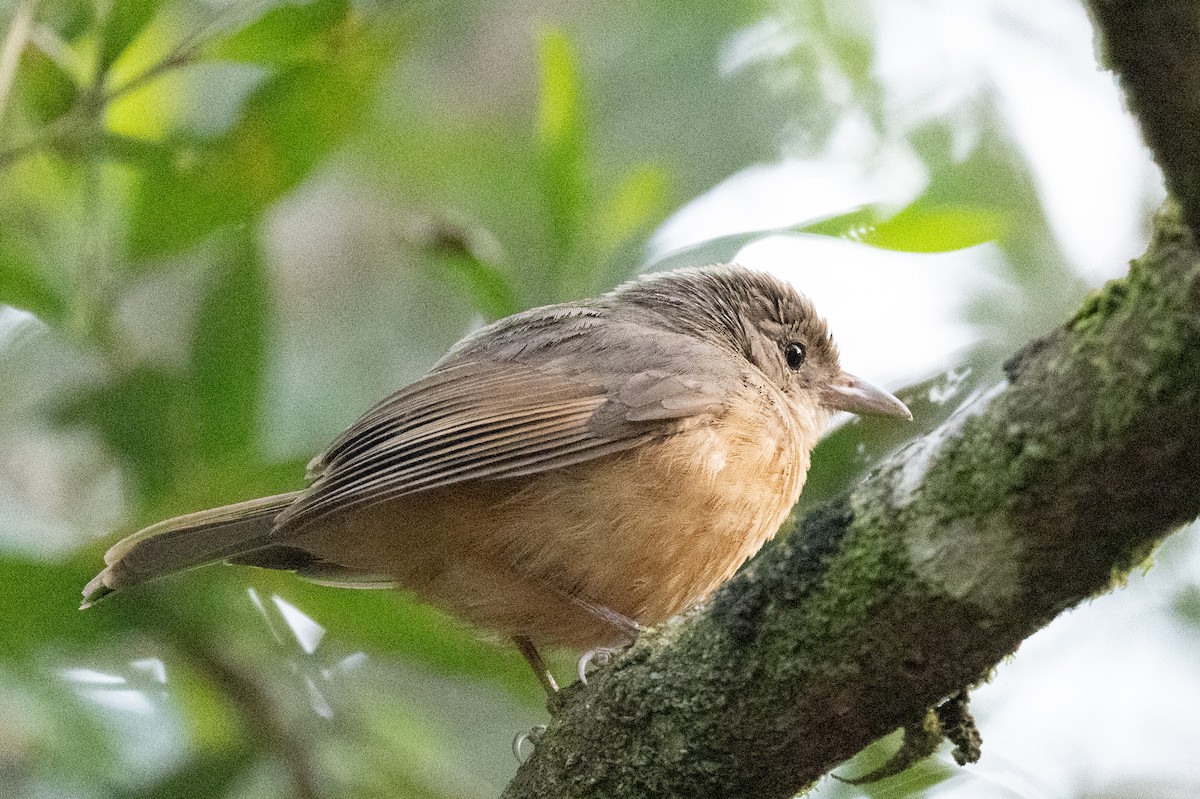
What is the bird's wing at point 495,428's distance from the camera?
386cm

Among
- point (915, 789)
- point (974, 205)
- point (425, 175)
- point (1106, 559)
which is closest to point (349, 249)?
point (425, 175)

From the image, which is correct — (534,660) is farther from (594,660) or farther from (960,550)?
(960,550)

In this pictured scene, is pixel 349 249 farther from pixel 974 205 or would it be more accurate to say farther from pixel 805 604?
pixel 805 604

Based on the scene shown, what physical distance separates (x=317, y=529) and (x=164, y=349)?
2288 mm

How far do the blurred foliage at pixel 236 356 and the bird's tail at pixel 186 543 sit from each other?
153 mm

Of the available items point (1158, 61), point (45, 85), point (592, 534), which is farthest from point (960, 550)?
point (45, 85)

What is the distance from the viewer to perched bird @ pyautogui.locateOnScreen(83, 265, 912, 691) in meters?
3.89

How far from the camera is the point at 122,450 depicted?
4586mm

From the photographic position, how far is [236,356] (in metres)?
4.67

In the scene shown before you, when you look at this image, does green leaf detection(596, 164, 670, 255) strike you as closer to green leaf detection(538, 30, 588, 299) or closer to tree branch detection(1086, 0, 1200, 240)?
green leaf detection(538, 30, 588, 299)

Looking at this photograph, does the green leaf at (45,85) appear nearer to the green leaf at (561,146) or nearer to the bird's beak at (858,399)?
the green leaf at (561,146)

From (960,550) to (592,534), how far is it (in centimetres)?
177

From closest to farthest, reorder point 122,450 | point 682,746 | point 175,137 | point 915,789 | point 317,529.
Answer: point 682,746, point 915,789, point 317,529, point 122,450, point 175,137

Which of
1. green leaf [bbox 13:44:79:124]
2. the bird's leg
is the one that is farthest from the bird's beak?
green leaf [bbox 13:44:79:124]
